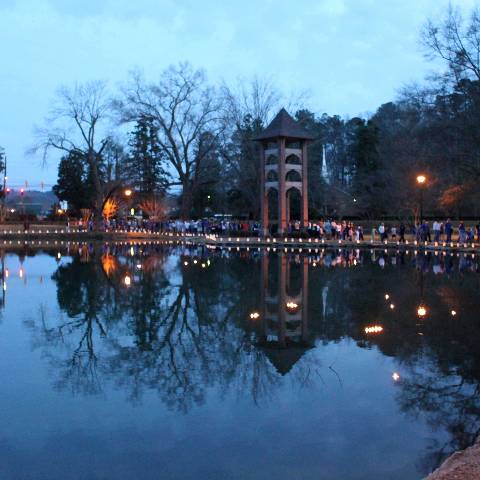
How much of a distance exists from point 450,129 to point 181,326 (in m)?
27.8

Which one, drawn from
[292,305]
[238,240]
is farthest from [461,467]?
Result: [238,240]

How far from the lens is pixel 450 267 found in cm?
2616

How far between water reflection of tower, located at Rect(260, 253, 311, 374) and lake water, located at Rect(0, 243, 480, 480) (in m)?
0.06

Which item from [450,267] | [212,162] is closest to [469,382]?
[450,267]

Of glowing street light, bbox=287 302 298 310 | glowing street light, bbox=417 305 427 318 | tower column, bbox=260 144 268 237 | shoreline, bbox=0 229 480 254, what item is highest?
tower column, bbox=260 144 268 237

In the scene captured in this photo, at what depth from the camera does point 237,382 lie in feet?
29.1

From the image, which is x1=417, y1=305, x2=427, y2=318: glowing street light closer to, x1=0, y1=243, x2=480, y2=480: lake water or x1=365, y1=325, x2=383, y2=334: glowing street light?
x1=0, y1=243, x2=480, y2=480: lake water

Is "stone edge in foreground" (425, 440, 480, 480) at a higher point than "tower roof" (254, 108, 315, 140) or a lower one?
lower

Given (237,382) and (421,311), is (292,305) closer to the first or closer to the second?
(421,311)

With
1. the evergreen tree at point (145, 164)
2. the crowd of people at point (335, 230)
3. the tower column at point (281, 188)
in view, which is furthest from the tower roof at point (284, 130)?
the evergreen tree at point (145, 164)

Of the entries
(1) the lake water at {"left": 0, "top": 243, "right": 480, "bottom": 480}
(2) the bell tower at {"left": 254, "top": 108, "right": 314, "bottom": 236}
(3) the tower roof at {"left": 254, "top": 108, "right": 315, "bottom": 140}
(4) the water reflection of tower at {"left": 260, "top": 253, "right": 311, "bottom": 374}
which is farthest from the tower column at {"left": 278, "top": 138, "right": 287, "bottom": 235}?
(1) the lake water at {"left": 0, "top": 243, "right": 480, "bottom": 480}

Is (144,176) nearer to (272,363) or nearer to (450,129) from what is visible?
(450,129)

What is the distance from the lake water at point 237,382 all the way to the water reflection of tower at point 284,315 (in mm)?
59

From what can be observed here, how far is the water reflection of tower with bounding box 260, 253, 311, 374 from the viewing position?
10562 mm
